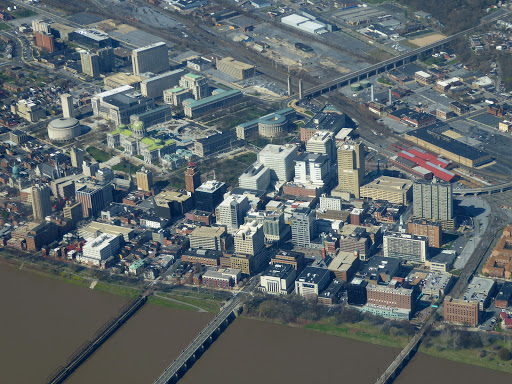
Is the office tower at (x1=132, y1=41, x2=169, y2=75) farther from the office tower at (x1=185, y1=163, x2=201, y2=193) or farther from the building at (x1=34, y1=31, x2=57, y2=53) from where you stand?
the office tower at (x1=185, y1=163, x2=201, y2=193)

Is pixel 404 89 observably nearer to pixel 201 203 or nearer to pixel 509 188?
pixel 509 188

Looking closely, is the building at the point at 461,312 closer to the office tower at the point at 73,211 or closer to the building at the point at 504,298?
the building at the point at 504,298

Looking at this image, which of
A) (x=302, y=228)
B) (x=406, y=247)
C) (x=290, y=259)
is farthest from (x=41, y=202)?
(x=406, y=247)

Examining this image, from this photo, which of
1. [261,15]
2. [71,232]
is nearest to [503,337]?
[71,232]

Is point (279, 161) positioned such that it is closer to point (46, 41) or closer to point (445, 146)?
point (445, 146)

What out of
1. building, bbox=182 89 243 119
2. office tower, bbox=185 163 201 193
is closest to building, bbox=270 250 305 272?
office tower, bbox=185 163 201 193

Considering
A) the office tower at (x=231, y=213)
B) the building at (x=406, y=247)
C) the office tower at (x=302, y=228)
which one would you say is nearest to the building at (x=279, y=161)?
the office tower at (x=231, y=213)
